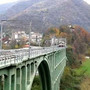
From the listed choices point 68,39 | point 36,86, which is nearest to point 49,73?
point 36,86

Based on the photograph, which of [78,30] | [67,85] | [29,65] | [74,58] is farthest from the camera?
[78,30]

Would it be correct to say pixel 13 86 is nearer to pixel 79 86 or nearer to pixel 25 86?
pixel 25 86

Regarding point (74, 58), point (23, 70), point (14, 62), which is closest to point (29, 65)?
point (23, 70)

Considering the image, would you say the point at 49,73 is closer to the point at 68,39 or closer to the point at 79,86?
the point at 79,86

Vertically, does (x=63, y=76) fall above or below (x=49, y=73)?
below

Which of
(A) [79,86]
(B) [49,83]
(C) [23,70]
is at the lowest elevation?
(A) [79,86]

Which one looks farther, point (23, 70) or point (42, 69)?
point (42, 69)

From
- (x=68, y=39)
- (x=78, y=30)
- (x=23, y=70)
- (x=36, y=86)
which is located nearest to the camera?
(x=23, y=70)

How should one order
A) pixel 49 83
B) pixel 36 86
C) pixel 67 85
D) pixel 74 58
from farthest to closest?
pixel 74 58, pixel 67 85, pixel 36 86, pixel 49 83

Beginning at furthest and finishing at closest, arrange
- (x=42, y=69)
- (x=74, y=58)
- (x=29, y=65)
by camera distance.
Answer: (x=74, y=58) → (x=42, y=69) → (x=29, y=65)
